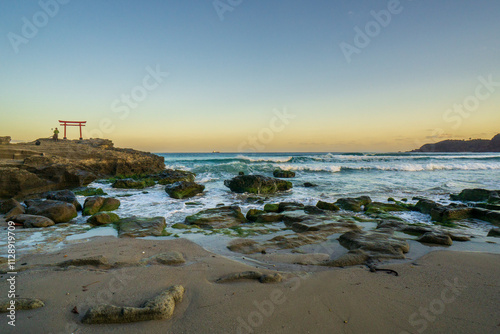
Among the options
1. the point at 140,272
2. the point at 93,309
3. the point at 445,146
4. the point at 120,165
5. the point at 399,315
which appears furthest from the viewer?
the point at 445,146

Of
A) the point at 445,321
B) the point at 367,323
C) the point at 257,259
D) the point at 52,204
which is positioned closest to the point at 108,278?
the point at 257,259

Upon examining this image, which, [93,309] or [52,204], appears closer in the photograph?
[93,309]

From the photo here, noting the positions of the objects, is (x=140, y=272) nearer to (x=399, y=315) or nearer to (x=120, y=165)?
(x=399, y=315)

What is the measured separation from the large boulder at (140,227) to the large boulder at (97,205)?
185cm

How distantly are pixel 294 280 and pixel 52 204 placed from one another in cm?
723

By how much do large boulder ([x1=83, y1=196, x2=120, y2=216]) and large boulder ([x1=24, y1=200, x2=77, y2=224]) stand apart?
386 mm

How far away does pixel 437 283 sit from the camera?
3.01 m

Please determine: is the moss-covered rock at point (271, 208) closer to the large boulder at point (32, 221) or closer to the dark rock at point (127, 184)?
the large boulder at point (32, 221)

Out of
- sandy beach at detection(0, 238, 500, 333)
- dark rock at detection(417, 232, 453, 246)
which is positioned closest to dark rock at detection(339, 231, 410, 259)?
sandy beach at detection(0, 238, 500, 333)

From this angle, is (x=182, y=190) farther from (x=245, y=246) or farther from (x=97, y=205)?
(x=245, y=246)

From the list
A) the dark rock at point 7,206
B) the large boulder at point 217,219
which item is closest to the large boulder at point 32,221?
the dark rock at point 7,206

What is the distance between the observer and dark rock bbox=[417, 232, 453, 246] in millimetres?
4613

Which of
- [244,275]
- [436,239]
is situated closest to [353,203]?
[436,239]

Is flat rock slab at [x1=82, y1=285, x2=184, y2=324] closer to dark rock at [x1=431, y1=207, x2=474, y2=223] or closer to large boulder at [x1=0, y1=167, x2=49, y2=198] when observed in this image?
dark rock at [x1=431, y1=207, x2=474, y2=223]
